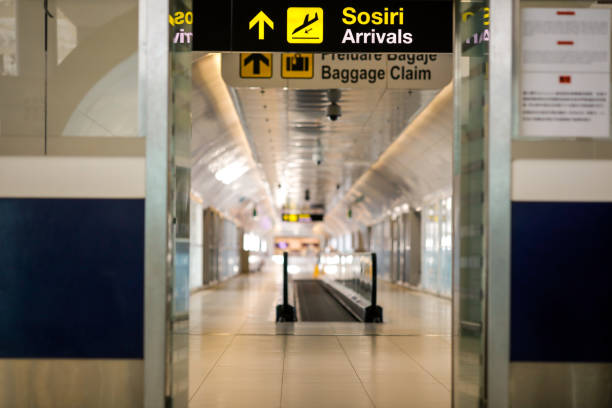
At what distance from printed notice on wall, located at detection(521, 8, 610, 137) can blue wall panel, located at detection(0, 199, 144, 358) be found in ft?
8.46

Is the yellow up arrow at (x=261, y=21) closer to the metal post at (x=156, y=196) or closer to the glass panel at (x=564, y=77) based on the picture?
the metal post at (x=156, y=196)

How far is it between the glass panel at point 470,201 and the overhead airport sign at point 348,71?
10.3 ft

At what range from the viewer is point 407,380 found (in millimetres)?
5957

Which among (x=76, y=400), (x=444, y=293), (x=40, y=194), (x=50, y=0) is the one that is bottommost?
(x=444, y=293)

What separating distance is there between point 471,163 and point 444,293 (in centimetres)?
1451

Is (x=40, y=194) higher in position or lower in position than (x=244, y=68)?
lower

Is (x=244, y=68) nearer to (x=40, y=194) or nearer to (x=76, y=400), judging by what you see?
(x=40, y=194)

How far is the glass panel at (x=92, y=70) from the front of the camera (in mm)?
3844

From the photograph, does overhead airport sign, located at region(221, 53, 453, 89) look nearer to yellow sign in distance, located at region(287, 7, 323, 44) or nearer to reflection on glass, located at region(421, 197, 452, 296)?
yellow sign in distance, located at region(287, 7, 323, 44)

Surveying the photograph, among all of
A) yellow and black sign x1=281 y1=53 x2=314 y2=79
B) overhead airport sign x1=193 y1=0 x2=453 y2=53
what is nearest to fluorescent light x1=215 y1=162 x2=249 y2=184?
yellow and black sign x1=281 y1=53 x2=314 y2=79

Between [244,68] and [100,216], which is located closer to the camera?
[100,216]

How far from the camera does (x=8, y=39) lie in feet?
12.8

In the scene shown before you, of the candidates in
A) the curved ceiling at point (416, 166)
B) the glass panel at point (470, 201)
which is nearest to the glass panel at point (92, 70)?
the glass panel at point (470, 201)

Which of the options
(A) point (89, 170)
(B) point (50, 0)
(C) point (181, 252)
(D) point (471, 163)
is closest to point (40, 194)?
(A) point (89, 170)
